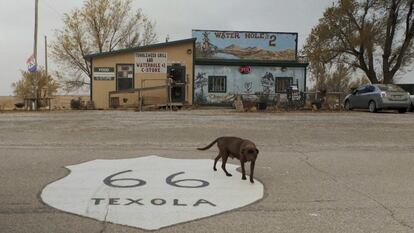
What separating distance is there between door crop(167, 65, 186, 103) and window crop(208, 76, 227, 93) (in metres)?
1.75

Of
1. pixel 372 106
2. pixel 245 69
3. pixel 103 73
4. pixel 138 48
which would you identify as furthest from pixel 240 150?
pixel 245 69

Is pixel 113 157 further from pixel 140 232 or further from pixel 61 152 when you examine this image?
pixel 140 232

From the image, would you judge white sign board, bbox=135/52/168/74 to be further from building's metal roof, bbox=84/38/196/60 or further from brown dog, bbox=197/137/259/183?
brown dog, bbox=197/137/259/183

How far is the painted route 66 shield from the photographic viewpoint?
6.20m

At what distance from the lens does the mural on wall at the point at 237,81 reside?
3114cm

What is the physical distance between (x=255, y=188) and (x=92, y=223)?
273 cm

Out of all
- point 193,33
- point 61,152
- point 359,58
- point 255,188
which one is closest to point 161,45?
point 193,33

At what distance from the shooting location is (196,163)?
9664mm

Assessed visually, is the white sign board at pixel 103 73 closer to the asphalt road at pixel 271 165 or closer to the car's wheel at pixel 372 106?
the asphalt road at pixel 271 165

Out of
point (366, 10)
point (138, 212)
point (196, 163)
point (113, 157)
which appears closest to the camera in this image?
point (138, 212)

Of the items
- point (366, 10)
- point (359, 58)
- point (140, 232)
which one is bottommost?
point (140, 232)

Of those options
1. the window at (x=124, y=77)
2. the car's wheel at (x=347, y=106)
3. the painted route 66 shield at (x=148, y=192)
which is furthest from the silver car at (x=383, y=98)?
the painted route 66 shield at (x=148, y=192)

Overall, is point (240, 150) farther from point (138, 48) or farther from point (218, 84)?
point (218, 84)

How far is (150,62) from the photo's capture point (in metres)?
28.6
